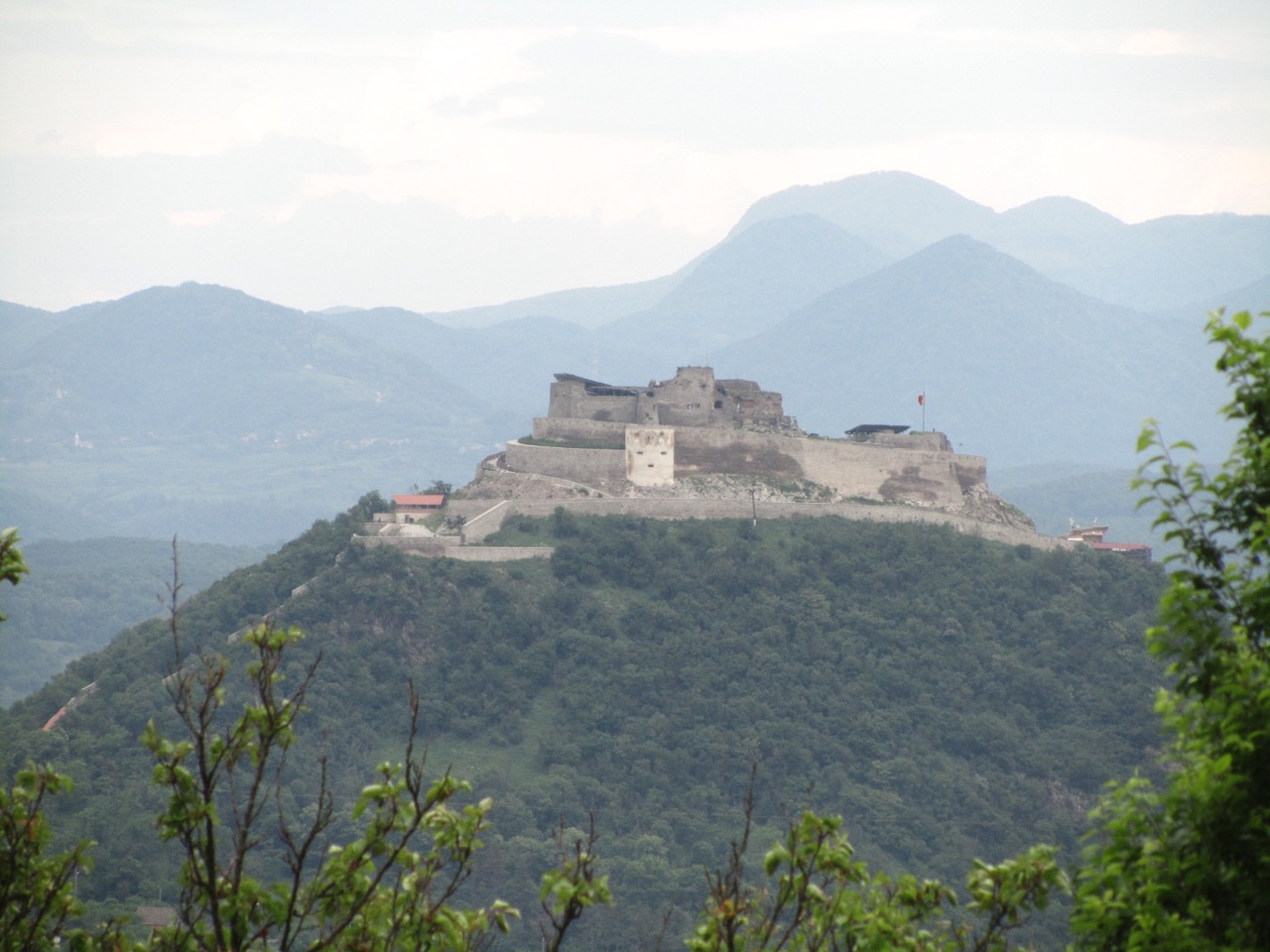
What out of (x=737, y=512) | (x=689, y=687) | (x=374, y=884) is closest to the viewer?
(x=374, y=884)

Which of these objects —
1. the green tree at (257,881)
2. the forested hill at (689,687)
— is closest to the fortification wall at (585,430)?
the forested hill at (689,687)

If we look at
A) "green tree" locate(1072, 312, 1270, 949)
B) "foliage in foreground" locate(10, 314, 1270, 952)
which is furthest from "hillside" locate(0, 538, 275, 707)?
"green tree" locate(1072, 312, 1270, 949)

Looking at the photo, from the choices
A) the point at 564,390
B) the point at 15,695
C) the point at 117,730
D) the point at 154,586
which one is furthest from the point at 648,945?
the point at 154,586

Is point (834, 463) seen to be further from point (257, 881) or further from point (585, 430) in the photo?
point (257, 881)

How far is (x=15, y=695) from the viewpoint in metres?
112

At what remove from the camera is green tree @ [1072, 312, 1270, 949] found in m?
11.5

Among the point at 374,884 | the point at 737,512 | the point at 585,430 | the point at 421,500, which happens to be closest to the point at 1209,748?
the point at 374,884

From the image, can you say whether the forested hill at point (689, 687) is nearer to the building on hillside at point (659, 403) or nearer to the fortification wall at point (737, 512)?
the fortification wall at point (737, 512)

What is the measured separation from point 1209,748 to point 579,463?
53.6 meters

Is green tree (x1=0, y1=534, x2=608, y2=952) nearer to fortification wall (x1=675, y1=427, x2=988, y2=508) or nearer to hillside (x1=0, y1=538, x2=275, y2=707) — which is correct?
fortification wall (x1=675, y1=427, x2=988, y2=508)

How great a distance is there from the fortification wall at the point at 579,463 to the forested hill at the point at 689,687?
68.2 inches

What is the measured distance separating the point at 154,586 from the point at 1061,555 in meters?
99.3

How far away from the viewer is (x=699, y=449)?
6562 cm

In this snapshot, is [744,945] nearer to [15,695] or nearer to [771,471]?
[771,471]
